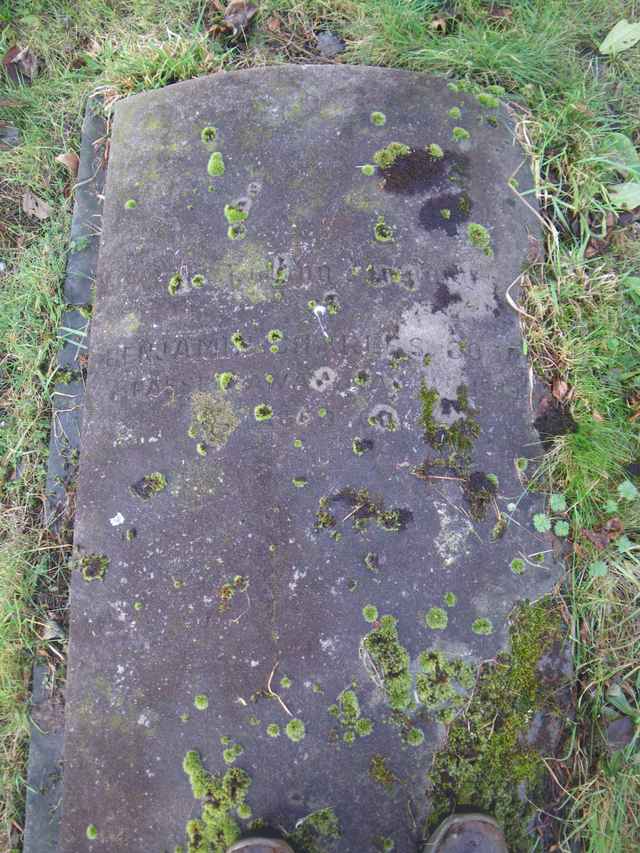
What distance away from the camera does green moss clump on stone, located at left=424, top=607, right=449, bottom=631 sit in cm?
185

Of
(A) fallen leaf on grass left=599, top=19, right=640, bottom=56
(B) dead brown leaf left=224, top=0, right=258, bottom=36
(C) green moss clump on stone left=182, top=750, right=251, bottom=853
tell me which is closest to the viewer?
(C) green moss clump on stone left=182, top=750, right=251, bottom=853

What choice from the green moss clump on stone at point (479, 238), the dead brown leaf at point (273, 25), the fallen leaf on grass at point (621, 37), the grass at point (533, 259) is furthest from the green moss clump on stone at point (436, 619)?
the dead brown leaf at point (273, 25)

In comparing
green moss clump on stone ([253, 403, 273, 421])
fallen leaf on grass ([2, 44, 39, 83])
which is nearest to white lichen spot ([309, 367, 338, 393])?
green moss clump on stone ([253, 403, 273, 421])

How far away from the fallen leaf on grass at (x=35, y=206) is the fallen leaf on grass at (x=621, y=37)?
2.45m

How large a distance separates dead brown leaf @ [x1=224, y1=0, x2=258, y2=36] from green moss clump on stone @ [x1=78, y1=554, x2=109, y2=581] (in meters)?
2.26

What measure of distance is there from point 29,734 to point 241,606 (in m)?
1.03

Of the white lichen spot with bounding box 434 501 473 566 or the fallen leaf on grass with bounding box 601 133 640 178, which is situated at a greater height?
the fallen leaf on grass with bounding box 601 133 640 178

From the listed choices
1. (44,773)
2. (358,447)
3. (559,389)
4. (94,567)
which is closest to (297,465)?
(358,447)

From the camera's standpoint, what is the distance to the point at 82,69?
2771 millimetres

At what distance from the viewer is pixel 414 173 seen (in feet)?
6.84

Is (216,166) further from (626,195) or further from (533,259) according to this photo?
(626,195)

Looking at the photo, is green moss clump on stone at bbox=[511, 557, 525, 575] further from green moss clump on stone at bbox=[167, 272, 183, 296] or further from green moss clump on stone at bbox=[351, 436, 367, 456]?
green moss clump on stone at bbox=[167, 272, 183, 296]

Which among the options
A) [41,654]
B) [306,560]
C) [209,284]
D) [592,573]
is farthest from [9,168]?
[592,573]

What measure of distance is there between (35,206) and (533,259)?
216cm
